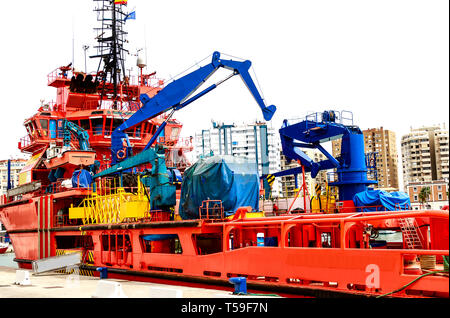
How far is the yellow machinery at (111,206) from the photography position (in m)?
20.3

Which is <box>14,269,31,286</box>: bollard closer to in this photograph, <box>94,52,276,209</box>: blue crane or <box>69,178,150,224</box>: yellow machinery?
<box>69,178,150,224</box>: yellow machinery

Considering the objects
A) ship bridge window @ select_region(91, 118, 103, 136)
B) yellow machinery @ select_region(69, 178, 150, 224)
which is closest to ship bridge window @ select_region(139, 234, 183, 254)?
yellow machinery @ select_region(69, 178, 150, 224)

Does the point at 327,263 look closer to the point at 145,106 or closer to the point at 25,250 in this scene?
the point at 145,106

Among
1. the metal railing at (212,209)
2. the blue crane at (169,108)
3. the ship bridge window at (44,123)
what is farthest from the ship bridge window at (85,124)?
the metal railing at (212,209)

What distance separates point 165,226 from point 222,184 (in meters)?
2.38

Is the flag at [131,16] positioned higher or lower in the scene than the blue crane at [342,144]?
higher

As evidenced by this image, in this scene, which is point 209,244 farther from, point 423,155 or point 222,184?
point 423,155

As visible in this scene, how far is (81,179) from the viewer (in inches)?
929

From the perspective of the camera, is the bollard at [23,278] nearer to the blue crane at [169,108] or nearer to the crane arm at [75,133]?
the blue crane at [169,108]

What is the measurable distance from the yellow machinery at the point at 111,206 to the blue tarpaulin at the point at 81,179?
0.45 m

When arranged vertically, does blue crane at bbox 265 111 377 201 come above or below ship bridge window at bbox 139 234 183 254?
above

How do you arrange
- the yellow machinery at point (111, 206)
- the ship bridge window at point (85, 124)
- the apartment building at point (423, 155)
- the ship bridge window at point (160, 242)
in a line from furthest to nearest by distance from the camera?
the apartment building at point (423, 155), the ship bridge window at point (85, 124), the yellow machinery at point (111, 206), the ship bridge window at point (160, 242)

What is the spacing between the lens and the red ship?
468 inches

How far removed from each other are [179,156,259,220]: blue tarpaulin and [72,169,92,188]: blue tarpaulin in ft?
23.6
